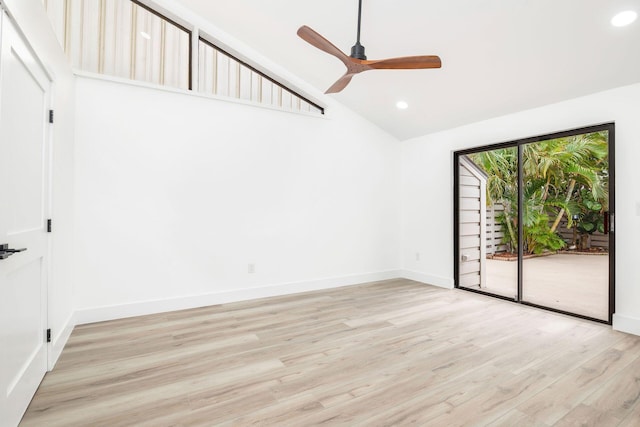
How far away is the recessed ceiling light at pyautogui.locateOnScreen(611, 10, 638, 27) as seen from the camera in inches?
89.4

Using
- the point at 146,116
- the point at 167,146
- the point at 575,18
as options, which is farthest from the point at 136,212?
the point at 575,18

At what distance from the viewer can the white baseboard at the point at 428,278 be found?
448 cm

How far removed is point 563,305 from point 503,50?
2.80 meters

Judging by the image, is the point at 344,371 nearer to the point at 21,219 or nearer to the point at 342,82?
the point at 21,219

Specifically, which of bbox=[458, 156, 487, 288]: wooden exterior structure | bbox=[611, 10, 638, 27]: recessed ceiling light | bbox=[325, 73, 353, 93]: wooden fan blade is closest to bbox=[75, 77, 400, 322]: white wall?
bbox=[458, 156, 487, 288]: wooden exterior structure

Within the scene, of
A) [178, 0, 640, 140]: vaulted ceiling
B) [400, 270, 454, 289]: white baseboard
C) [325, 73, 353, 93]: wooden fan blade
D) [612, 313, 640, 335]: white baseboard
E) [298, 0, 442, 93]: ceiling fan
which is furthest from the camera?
[400, 270, 454, 289]: white baseboard

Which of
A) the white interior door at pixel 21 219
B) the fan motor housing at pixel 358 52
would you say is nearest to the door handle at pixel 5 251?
the white interior door at pixel 21 219

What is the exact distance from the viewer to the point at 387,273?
16.5ft

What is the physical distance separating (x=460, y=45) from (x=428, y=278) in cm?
313

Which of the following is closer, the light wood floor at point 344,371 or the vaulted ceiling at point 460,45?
the light wood floor at point 344,371

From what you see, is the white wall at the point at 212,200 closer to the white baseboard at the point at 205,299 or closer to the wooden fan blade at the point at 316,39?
the white baseboard at the point at 205,299

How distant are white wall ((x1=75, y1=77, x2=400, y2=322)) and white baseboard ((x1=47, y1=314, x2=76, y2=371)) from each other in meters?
0.24

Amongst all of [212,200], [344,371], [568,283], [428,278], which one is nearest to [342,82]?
[212,200]

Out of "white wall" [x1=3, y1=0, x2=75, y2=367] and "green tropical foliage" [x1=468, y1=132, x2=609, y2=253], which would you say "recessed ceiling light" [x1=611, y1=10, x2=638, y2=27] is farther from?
"white wall" [x1=3, y1=0, x2=75, y2=367]
